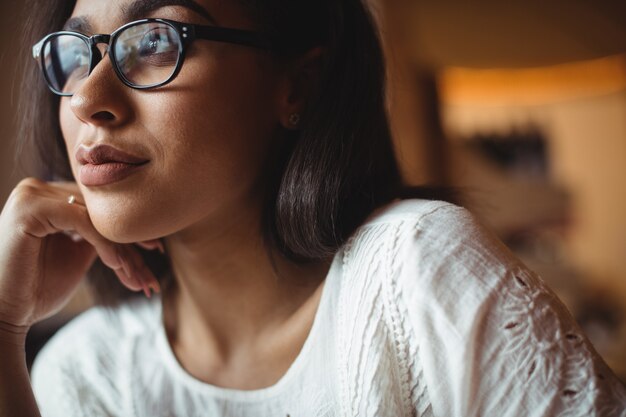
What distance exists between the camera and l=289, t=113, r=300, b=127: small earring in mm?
983

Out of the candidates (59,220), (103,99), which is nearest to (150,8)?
(103,99)

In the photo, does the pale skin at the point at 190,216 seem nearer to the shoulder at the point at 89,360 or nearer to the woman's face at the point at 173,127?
the woman's face at the point at 173,127

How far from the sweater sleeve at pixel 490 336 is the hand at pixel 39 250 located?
1.83ft

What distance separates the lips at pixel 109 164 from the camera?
2.74ft

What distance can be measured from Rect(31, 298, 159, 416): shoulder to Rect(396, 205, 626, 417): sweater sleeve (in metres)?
0.66

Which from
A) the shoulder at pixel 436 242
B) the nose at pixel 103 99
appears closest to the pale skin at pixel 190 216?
the nose at pixel 103 99

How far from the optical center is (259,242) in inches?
39.6

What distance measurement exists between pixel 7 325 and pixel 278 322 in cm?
48

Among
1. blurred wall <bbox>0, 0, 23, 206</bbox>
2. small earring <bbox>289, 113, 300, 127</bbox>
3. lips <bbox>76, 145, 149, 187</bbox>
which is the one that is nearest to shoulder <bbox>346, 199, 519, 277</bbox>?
small earring <bbox>289, 113, 300, 127</bbox>

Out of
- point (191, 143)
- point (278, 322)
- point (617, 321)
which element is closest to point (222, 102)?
point (191, 143)

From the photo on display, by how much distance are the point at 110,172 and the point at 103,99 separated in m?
→ 0.11

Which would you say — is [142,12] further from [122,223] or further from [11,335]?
[11,335]

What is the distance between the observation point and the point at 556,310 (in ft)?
2.41

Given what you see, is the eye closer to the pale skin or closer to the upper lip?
the pale skin
